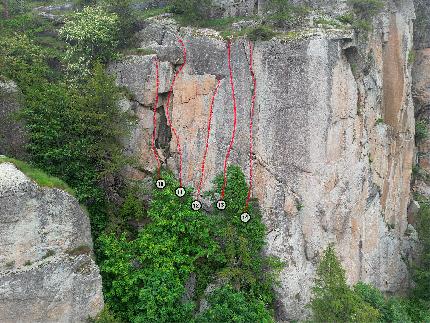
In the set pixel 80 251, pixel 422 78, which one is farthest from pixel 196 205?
pixel 422 78

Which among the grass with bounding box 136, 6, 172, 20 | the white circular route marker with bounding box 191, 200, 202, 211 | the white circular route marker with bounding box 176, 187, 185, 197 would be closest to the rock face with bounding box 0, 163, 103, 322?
the white circular route marker with bounding box 176, 187, 185, 197

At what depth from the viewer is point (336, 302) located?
15250 mm

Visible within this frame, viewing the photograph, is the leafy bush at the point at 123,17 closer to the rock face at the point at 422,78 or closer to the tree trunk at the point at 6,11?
the tree trunk at the point at 6,11

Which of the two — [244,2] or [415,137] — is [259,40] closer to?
[244,2]

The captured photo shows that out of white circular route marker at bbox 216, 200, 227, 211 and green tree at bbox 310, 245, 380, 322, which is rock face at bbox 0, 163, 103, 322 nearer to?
white circular route marker at bbox 216, 200, 227, 211

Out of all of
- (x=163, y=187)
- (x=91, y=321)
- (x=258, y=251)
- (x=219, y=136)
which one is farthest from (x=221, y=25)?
(x=91, y=321)

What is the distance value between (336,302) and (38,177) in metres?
11.2

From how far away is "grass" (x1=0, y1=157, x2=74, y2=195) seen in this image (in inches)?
605

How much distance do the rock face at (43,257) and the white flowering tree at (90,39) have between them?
20.9 ft

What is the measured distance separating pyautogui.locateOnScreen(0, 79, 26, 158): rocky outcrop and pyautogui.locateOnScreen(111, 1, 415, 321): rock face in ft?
15.7

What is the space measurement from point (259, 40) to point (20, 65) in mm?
9942

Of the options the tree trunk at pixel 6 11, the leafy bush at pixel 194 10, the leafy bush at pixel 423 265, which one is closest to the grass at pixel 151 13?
the leafy bush at pixel 194 10

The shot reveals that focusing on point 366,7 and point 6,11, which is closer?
point 366,7

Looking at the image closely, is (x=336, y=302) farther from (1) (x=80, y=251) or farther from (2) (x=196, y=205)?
(1) (x=80, y=251)
